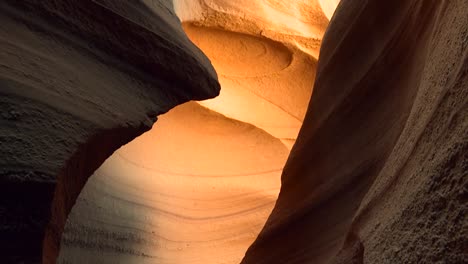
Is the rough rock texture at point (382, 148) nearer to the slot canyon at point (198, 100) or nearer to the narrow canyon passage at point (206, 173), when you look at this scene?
the slot canyon at point (198, 100)

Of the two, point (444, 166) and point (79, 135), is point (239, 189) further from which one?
point (444, 166)

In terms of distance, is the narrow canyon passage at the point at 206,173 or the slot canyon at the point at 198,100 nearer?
the slot canyon at the point at 198,100

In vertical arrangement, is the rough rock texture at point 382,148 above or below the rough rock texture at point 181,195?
above

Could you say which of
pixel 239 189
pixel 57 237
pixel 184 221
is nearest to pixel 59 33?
pixel 57 237

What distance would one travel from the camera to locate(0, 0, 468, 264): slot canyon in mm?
835

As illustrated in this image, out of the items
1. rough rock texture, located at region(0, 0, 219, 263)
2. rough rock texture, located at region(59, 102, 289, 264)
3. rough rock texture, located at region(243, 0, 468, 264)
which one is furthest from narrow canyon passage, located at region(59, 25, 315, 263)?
rough rock texture, located at region(0, 0, 219, 263)

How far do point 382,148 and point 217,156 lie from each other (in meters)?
1.78

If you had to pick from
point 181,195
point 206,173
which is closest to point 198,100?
point 181,195

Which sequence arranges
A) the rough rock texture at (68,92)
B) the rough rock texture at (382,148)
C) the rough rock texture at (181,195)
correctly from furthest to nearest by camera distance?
the rough rock texture at (181,195), the rough rock texture at (68,92), the rough rock texture at (382,148)

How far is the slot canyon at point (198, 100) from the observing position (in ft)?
2.74

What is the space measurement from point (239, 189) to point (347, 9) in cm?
142

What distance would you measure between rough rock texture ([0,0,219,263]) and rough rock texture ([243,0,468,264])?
35 cm

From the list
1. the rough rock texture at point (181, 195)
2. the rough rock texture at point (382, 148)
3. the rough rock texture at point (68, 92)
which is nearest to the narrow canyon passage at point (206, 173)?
the rough rock texture at point (181, 195)

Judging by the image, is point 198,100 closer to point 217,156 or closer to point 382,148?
point 382,148
